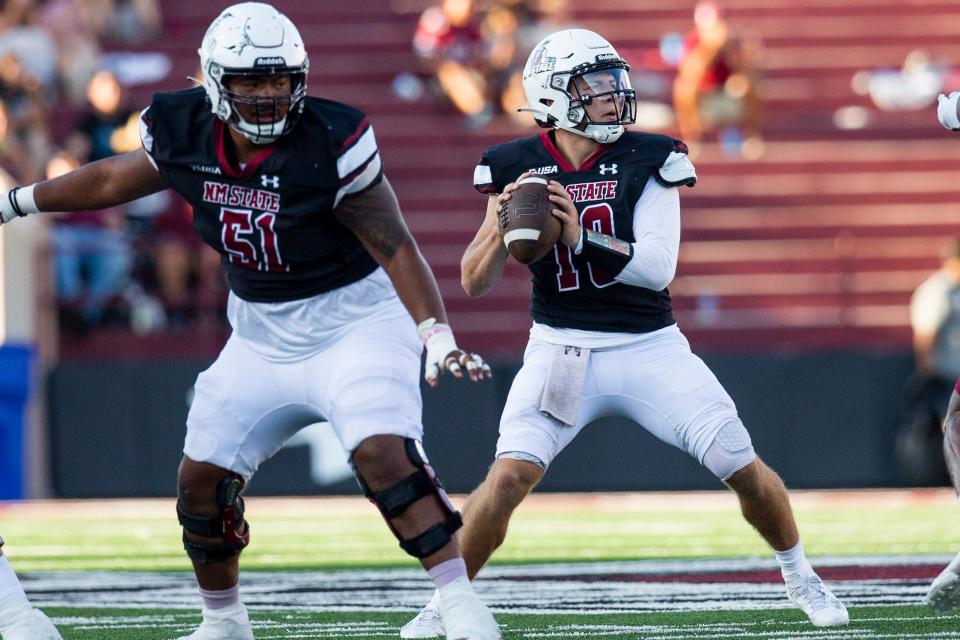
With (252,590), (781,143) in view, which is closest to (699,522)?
(252,590)

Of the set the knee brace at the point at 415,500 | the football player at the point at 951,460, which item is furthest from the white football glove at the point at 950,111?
the knee brace at the point at 415,500

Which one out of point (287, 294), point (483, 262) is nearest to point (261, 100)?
point (287, 294)

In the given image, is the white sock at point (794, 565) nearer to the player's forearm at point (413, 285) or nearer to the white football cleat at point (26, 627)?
the player's forearm at point (413, 285)

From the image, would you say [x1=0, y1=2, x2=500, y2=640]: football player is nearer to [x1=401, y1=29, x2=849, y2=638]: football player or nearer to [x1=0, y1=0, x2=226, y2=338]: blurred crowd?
[x1=401, y1=29, x2=849, y2=638]: football player

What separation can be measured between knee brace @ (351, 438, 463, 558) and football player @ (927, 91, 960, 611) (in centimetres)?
144

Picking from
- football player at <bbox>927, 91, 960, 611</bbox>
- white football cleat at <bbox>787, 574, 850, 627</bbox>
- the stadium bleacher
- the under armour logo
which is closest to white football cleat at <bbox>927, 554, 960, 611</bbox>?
football player at <bbox>927, 91, 960, 611</bbox>

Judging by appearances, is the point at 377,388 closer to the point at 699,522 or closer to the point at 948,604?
the point at 948,604

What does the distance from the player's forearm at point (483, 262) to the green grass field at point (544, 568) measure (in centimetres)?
100

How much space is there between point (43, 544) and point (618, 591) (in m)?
3.39

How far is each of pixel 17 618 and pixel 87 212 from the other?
761cm

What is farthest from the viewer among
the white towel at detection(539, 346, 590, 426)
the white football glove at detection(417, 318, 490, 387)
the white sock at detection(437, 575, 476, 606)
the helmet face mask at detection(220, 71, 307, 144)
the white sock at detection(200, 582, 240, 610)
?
the white towel at detection(539, 346, 590, 426)

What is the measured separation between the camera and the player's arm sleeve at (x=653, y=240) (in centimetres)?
489

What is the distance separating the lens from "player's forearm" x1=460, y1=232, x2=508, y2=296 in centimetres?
488

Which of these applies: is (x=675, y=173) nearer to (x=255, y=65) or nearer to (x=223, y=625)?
(x=255, y=65)
